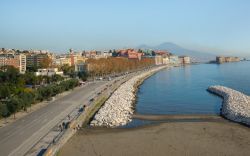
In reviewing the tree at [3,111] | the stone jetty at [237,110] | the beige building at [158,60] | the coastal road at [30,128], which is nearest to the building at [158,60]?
the beige building at [158,60]

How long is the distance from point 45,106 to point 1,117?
6.58 meters

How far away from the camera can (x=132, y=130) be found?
76.5 feet

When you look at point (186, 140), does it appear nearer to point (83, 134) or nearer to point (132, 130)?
point (132, 130)

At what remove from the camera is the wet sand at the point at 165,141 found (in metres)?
18.2

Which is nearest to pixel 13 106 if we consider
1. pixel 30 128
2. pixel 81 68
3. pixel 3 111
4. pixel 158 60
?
pixel 3 111

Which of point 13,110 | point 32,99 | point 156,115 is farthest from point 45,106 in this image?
point 156,115

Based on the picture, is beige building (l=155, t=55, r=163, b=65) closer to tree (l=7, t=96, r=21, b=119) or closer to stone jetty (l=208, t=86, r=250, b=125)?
stone jetty (l=208, t=86, r=250, b=125)

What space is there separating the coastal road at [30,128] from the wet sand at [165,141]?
1.87 metres

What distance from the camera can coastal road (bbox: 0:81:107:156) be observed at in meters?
18.4

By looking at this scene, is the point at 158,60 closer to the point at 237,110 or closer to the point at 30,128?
the point at 237,110

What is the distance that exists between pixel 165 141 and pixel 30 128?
790 centimetres

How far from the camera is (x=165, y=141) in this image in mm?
20188

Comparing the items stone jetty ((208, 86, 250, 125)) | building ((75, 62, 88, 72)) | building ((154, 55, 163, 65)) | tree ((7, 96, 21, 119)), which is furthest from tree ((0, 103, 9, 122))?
building ((154, 55, 163, 65))

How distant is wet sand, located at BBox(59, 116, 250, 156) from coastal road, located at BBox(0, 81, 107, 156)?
1.87 metres
